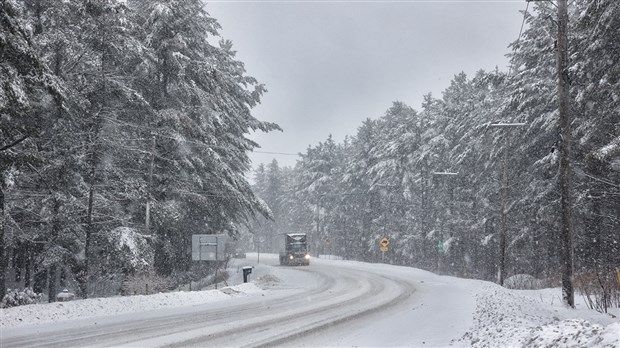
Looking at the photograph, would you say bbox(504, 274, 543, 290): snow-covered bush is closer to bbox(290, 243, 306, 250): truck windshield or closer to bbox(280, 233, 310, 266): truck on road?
bbox(280, 233, 310, 266): truck on road

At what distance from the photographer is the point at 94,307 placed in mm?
14445

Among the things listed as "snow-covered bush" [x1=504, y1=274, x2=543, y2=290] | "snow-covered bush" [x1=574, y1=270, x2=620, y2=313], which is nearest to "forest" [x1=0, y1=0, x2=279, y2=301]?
"snow-covered bush" [x1=504, y1=274, x2=543, y2=290]

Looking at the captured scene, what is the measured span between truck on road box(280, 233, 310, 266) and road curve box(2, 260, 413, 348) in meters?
27.6

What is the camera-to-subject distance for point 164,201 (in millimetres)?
24375

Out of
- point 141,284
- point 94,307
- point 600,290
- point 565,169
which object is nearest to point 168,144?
point 141,284

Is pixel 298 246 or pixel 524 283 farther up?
pixel 298 246

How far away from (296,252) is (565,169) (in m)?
35.2

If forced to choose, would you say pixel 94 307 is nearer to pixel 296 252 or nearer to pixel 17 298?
pixel 17 298

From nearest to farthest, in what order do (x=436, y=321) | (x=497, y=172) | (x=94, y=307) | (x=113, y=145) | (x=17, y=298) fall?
1. (x=436, y=321)
2. (x=94, y=307)
3. (x=17, y=298)
4. (x=113, y=145)
5. (x=497, y=172)

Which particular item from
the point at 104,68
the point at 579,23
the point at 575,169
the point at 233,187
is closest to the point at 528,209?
the point at 575,169

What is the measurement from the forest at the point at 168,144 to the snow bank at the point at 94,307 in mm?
2786

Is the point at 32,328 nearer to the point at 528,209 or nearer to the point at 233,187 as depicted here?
the point at 233,187

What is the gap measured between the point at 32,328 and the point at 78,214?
9405mm

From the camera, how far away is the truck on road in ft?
157
